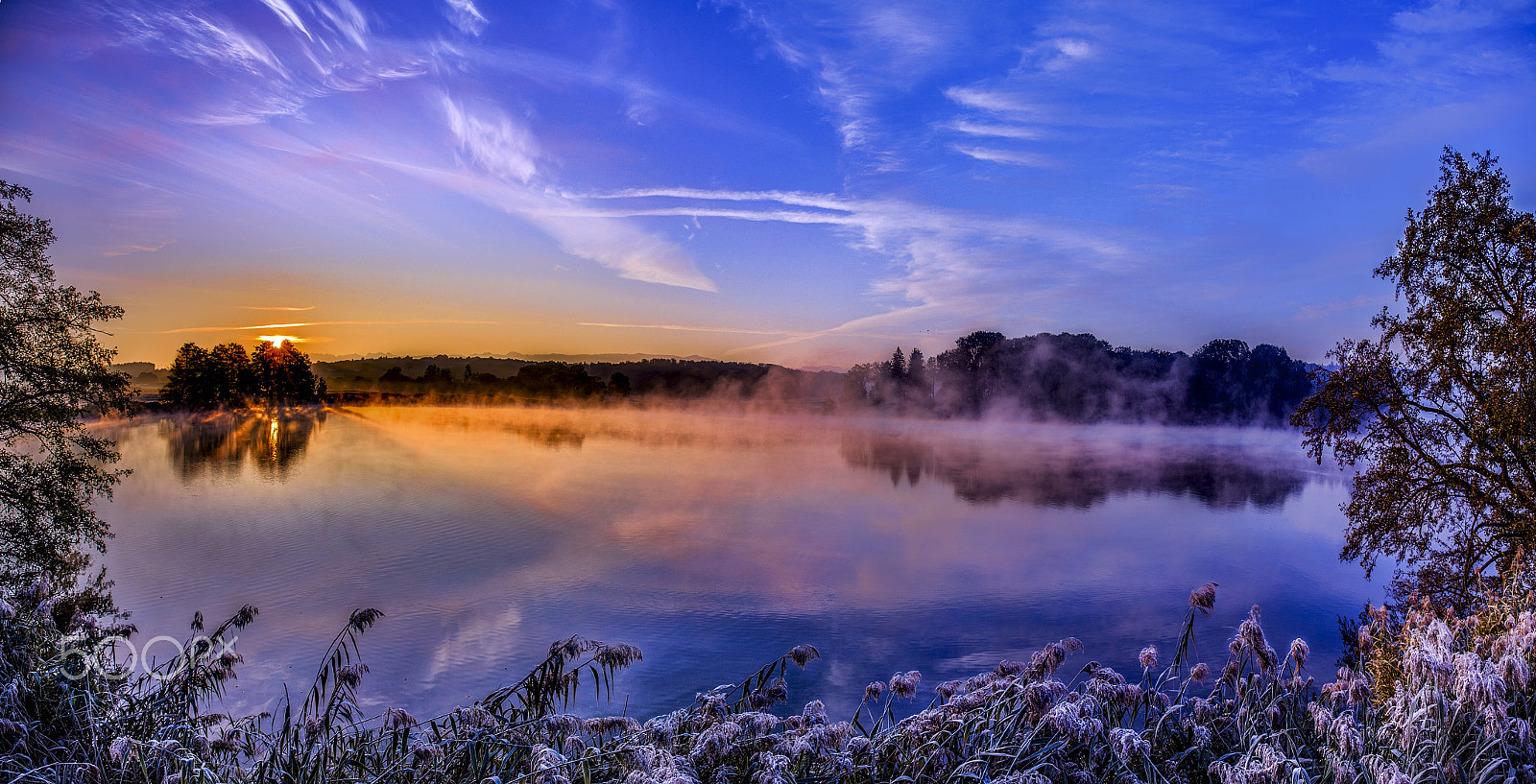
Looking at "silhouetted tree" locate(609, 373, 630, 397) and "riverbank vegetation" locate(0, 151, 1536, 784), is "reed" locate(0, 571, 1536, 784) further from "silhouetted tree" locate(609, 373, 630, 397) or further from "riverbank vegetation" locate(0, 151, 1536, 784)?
"silhouetted tree" locate(609, 373, 630, 397)

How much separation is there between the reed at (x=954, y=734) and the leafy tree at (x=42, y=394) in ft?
48.3

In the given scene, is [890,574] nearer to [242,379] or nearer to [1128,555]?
[1128,555]

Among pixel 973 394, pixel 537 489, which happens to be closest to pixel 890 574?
pixel 537 489

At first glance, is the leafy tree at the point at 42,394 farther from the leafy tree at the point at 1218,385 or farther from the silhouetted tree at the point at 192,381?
the leafy tree at the point at 1218,385

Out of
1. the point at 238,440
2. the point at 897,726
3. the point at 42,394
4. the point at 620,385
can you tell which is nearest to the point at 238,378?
the point at 238,440

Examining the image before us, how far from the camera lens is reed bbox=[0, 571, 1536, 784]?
3.54 meters

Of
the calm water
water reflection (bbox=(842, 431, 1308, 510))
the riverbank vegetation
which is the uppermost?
the riverbank vegetation

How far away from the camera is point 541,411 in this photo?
387 ft

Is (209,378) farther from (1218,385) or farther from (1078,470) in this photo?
(1218,385)

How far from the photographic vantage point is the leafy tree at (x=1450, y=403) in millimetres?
10461

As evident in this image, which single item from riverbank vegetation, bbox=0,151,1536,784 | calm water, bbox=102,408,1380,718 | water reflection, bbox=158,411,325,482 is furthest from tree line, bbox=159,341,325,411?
riverbank vegetation, bbox=0,151,1536,784

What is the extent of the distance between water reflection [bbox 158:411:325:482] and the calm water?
0.62 metres

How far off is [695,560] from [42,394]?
17.6m

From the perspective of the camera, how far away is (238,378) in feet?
270
